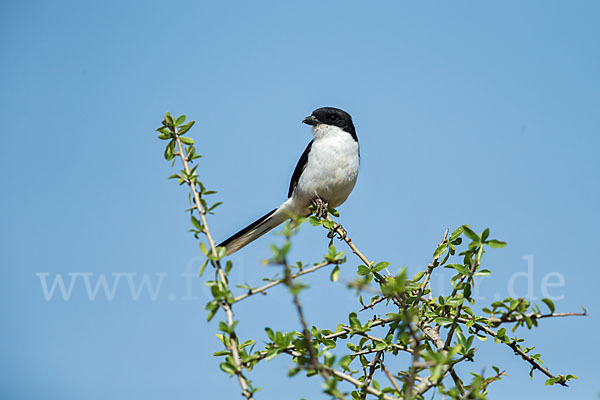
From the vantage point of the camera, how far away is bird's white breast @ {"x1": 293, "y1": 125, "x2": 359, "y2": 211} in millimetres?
5648

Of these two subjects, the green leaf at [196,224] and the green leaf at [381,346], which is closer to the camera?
the green leaf at [196,224]

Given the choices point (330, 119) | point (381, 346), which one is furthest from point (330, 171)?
point (381, 346)

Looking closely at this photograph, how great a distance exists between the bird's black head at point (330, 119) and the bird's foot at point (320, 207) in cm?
79

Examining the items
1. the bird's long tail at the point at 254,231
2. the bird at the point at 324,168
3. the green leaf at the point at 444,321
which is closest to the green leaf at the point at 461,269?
the green leaf at the point at 444,321

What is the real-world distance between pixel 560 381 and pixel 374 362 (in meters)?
0.84

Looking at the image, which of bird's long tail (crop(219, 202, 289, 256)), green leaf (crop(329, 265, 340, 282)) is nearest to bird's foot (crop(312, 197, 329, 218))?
bird's long tail (crop(219, 202, 289, 256))

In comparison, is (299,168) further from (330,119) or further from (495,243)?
(495,243)

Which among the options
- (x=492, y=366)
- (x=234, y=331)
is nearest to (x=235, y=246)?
(x=492, y=366)

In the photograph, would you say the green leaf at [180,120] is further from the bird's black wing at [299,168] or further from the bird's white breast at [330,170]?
the bird's black wing at [299,168]

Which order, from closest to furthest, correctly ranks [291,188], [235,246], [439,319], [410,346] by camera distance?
1. [439,319]
2. [410,346]
3. [235,246]
4. [291,188]

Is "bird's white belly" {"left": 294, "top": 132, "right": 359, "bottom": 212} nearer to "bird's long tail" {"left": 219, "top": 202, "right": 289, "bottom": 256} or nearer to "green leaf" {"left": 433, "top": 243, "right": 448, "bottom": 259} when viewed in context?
"bird's long tail" {"left": 219, "top": 202, "right": 289, "bottom": 256}

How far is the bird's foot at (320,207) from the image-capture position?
506 centimetres

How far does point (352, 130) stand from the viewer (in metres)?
6.10

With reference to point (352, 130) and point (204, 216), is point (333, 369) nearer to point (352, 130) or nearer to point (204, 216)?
point (204, 216)
